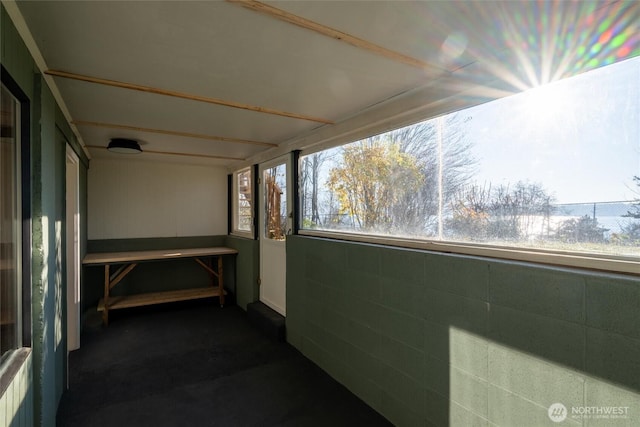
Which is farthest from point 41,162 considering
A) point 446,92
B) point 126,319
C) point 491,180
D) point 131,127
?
point 126,319

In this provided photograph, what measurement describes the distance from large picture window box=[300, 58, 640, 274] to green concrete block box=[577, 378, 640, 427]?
1.64ft

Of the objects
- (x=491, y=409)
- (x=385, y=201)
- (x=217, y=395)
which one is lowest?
(x=217, y=395)

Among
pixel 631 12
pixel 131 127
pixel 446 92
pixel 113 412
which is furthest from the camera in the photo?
pixel 131 127

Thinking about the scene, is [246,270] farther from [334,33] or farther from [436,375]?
[334,33]

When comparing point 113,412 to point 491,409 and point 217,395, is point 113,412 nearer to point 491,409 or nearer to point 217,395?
point 217,395

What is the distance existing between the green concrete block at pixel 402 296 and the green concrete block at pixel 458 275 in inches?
4.7

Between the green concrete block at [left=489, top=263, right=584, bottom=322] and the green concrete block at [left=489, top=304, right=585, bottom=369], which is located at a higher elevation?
the green concrete block at [left=489, top=263, right=584, bottom=322]

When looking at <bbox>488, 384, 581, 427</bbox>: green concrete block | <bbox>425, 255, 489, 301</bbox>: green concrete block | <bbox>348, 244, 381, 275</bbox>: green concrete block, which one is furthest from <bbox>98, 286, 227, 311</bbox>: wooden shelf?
<bbox>488, 384, 581, 427</bbox>: green concrete block

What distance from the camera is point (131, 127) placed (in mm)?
3002

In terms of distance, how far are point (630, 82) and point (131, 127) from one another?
11.3 feet

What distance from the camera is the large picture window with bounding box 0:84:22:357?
1333 mm

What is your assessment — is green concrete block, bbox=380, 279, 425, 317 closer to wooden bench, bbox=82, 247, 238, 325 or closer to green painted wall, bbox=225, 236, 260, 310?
green painted wall, bbox=225, 236, 260, 310

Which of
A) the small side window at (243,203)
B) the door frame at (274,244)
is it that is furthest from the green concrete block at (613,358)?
the small side window at (243,203)

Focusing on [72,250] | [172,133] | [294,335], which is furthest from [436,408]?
[72,250]
